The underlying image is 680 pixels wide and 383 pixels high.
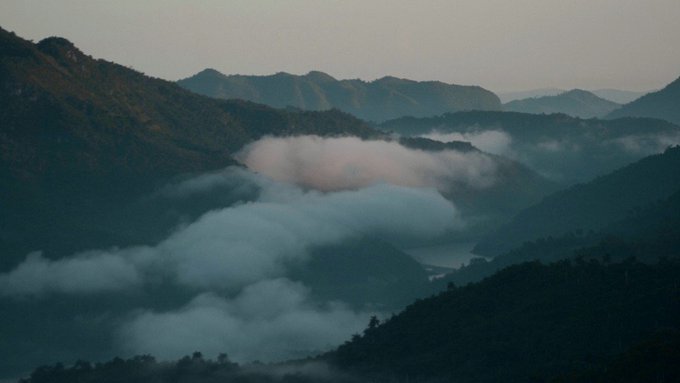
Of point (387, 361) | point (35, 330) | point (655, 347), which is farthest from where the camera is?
point (35, 330)

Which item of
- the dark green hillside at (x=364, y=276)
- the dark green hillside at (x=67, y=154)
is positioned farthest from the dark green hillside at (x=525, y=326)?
the dark green hillside at (x=67, y=154)

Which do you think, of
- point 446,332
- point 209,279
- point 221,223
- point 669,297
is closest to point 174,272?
point 209,279

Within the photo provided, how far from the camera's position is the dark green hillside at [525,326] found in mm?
79062

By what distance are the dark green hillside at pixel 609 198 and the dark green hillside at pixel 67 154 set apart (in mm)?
47672

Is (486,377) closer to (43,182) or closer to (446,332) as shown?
(446,332)

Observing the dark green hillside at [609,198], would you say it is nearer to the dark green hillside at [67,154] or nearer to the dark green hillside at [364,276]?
the dark green hillside at [364,276]

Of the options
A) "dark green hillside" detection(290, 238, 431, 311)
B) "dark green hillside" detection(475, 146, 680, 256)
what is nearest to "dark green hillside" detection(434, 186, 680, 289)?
"dark green hillside" detection(290, 238, 431, 311)

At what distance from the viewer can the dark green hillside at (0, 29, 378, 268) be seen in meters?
162

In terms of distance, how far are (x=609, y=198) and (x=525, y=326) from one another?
9878 cm

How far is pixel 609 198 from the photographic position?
180 metres

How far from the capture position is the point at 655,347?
224 ft

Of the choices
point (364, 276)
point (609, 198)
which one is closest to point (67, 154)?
point (364, 276)

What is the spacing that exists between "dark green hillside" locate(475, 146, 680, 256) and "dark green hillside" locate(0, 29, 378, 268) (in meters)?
47.7

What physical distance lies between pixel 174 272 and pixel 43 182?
70.1 feet
